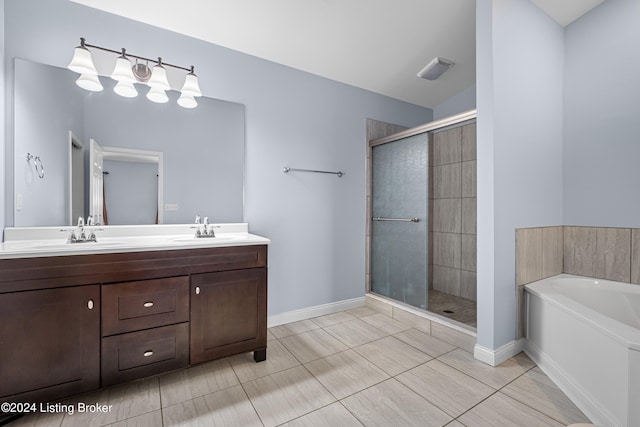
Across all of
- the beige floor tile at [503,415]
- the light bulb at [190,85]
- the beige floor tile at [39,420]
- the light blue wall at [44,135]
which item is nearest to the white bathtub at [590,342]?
the beige floor tile at [503,415]

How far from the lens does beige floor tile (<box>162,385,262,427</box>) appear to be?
1.35 meters

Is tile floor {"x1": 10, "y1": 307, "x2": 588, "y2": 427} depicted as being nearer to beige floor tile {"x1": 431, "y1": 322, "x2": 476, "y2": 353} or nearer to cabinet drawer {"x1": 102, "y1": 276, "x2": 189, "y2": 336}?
beige floor tile {"x1": 431, "y1": 322, "x2": 476, "y2": 353}

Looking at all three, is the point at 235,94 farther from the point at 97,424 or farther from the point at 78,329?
the point at 97,424

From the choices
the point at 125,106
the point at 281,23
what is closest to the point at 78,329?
the point at 125,106

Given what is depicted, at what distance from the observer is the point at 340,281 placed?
2.88m

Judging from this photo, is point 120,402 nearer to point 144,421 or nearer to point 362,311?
point 144,421

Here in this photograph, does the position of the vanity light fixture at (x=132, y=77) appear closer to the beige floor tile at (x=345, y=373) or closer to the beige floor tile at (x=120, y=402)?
the beige floor tile at (x=120, y=402)

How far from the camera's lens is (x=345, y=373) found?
177cm

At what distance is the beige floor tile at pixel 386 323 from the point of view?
95.3 inches

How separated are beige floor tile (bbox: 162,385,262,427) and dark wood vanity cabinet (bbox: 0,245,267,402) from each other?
0.78ft

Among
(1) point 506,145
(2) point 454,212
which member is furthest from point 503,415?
(2) point 454,212

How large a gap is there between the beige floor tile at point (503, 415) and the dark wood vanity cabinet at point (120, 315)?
1271mm

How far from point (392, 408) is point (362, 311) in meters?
1.42

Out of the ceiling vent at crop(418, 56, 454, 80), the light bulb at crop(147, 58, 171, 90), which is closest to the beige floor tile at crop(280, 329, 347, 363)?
the light bulb at crop(147, 58, 171, 90)
